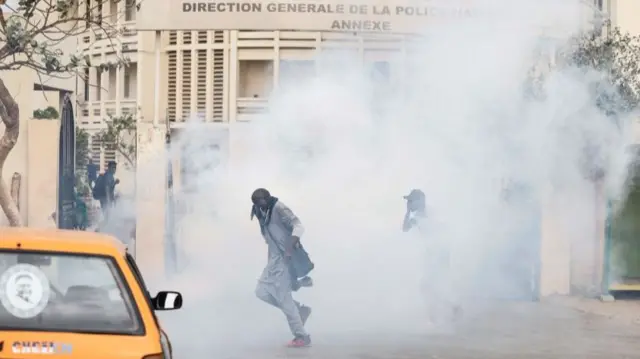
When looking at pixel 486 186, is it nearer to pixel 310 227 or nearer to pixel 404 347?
pixel 310 227

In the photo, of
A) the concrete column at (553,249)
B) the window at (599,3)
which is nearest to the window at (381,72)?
the concrete column at (553,249)

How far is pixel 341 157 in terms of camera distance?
1519 centimetres

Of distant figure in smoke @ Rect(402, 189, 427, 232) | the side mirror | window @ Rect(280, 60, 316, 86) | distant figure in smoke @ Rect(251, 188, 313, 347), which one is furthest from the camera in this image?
window @ Rect(280, 60, 316, 86)

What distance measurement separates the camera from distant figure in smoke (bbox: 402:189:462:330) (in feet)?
40.2

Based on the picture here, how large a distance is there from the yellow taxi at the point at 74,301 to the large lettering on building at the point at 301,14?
901cm

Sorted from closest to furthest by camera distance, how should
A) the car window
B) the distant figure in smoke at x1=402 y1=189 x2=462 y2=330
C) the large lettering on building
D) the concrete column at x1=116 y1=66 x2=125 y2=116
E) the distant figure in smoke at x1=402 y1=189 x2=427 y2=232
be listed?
the car window < the distant figure in smoke at x1=402 y1=189 x2=462 y2=330 < the distant figure in smoke at x1=402 y1=189 x2=427 y2=232 < the large lettering on building < the concrete column at x1=116 y1=66 x2=125 y2=116

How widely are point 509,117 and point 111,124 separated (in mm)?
11294

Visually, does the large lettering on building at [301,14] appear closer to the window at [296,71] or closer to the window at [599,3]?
the window at [296,71]

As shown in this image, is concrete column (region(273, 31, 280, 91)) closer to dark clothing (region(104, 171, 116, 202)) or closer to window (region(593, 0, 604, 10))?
dark clothing (region(104, 171, 116, 202))

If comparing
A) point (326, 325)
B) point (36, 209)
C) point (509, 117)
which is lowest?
point (326, 325)

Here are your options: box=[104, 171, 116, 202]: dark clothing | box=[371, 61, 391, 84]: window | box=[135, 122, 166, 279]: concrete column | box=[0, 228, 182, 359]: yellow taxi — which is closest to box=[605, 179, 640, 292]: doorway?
box=[371, 61, 391, 84]: window

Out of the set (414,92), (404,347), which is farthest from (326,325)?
(414,92)

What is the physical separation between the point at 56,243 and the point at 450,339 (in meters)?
6.67

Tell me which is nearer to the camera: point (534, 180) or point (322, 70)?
point (534, 180)
